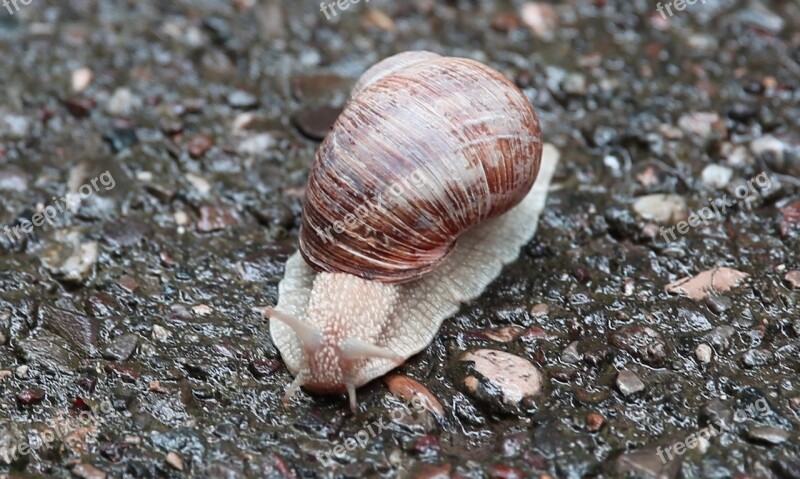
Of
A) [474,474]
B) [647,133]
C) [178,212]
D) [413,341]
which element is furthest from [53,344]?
[647,133]

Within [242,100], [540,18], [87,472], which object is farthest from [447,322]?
[540,18]

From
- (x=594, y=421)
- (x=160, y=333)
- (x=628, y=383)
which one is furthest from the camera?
(x=160, y=333)

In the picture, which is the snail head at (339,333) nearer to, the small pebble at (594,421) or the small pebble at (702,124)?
the small pebble at (594,421)

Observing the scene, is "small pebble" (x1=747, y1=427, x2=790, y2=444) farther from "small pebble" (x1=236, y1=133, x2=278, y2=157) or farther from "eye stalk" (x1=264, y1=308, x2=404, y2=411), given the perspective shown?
"small pebble" (x1=236, y1=133, x2=278, y2=157)

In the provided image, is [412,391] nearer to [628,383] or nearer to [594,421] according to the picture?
[594,421]

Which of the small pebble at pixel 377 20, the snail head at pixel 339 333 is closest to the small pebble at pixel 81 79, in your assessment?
the small pebble at pixel 377 20

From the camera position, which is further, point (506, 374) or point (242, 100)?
point (242, 100)

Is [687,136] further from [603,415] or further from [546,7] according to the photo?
[603,415]

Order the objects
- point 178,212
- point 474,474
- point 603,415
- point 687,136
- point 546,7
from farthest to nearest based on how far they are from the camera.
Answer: point 546,7
point 687,136
point 178,212
point 603,415
point 474,474
